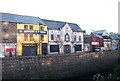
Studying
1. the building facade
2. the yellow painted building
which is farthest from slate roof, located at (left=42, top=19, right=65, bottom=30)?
the yellow painted building

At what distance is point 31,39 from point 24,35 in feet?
6.88

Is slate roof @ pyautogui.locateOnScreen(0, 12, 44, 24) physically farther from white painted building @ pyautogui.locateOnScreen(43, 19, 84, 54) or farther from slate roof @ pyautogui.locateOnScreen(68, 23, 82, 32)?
slate roof @ pyautogui.locateOnScreen(68, 23, 82, 32)

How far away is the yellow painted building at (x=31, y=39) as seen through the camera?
48562 millimetres

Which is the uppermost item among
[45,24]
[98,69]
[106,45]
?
[45,24]

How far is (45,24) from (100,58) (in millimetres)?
15720

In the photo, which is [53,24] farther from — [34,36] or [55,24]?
[34,36]

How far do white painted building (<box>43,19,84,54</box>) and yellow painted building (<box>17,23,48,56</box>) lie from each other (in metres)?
2.04

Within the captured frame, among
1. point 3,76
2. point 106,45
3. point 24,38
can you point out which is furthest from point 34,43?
point 106,45

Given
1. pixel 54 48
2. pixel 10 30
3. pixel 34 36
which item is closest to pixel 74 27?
pixel 54 48

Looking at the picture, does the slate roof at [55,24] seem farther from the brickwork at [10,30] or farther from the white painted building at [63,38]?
the brickwork at [10,30]

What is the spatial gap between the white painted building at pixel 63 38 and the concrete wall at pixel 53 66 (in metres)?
9.83

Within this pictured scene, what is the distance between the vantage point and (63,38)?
58438 millimetres

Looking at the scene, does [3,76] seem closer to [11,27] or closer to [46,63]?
[46,63]

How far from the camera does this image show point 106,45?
75750 millimetres
